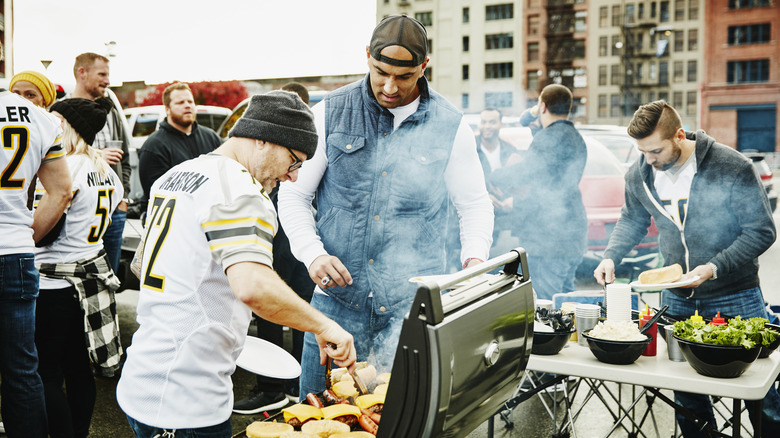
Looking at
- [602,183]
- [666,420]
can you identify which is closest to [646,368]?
[666,420]

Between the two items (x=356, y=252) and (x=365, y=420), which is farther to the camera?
(x=356, y=252)

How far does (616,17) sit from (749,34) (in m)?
10.7

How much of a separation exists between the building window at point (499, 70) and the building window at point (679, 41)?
37.6ft

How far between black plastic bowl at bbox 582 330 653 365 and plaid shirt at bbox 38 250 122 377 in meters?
2.37

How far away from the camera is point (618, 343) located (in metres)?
2.38

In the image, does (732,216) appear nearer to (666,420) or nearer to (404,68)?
(666,420)

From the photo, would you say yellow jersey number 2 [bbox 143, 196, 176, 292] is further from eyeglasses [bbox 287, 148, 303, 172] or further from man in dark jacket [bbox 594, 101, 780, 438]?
man in dark jacket [bbox 594, 101, 780, 438]

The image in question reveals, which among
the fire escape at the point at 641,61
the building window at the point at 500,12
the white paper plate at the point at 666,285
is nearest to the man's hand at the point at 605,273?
the white paper plate at the point at 666,285

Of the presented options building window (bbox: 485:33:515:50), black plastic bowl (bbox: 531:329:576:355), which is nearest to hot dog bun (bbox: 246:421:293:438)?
black plastic bowl (bbox: 531:329:576:355)

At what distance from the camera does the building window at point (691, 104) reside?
1654 inches

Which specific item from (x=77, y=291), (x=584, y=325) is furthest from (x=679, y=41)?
(x=77, y=291)

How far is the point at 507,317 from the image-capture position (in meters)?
1.76

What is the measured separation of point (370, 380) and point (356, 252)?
500 millimetres

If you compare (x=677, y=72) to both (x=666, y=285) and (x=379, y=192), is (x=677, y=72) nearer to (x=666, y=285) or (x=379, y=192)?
(x=666, y=285)
